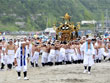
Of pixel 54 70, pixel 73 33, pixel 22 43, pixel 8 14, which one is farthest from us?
pixel 8 14

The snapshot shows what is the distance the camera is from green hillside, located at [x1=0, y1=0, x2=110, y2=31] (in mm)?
101938

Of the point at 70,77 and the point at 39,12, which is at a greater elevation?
the point at 39,12

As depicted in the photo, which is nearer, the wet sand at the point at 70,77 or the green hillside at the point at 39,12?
the wet sand at the point at 70,77

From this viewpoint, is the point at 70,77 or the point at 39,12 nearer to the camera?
the point at 70,77

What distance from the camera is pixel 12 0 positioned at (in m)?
117

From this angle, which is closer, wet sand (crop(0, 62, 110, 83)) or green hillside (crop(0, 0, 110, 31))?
wet sand (crop(0, 62, 110, 83))

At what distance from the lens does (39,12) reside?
114 metres

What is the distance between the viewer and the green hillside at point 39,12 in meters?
102

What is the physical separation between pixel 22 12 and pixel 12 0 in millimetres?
8429

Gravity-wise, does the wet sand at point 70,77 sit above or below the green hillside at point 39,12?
below

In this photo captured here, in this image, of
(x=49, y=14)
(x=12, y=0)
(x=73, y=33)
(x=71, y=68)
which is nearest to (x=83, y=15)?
(x=49, y=14)

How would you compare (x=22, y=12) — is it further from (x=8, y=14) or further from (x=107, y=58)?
(x=107, y=58)

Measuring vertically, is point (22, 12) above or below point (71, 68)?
above

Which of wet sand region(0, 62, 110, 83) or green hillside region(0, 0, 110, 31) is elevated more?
green hillside region(0, 0, 110, 31)
